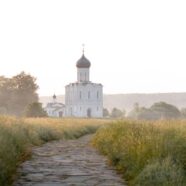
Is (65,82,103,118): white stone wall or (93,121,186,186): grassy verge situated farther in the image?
(65,82,103,118): white stone wall

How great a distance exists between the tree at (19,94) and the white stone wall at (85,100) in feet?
36.5

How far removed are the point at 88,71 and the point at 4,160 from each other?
7368 centimetres

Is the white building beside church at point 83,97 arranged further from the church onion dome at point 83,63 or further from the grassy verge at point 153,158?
the grassy verge at point 153,158

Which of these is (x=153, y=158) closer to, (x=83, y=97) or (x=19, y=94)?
(x=19, y=94)

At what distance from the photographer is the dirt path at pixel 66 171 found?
322 inches

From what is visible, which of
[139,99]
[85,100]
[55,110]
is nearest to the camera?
[85,100]

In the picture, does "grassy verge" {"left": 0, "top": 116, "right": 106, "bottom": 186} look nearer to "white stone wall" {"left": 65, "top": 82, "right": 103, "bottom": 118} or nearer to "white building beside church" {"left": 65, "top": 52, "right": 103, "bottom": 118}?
"white building beside church" {"left": 65, "top": 52, "right": 103, "bottom": 118}

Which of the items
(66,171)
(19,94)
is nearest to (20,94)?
(19,94)

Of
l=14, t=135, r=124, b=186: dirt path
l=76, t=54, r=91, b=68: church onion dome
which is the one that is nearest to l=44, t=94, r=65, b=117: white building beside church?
l=76, t=54, r=91, b=68: church onion dome

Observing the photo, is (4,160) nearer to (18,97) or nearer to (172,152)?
(172,152)

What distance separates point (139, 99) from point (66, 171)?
179 meters

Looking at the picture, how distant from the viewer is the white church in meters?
82.1

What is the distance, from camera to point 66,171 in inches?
370

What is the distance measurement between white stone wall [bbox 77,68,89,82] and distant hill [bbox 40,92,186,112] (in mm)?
91890
